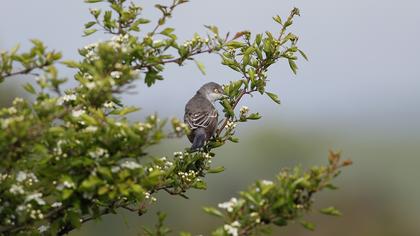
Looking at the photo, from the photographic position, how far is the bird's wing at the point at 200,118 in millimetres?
12609

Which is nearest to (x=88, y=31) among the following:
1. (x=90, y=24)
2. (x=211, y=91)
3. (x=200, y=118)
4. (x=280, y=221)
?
(x=90, y=24)

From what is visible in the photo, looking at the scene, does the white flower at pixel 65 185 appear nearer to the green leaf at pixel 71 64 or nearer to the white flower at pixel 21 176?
the white flower at pixel 21 176

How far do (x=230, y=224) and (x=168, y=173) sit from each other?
2149mm

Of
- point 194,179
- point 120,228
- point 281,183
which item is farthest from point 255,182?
point 120,228

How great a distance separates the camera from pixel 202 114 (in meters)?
13.1

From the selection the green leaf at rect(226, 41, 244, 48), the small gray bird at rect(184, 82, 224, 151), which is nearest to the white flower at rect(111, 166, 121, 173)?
the green leaf at rect(226, 41, 244, 48)

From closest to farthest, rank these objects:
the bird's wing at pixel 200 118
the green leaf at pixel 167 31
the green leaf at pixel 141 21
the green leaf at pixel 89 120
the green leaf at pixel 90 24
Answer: the green leaf at pixel 89 120
the green leaf at pixel 167 31
the green leaf at pixel 141 21
the green leaf at pixel 90 24
the bird's wing at pixel 200 118

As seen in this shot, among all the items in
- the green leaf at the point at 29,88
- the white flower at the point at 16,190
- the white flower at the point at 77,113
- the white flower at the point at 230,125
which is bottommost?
the white flower at the point at 16,190

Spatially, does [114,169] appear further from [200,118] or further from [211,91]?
[211,91]

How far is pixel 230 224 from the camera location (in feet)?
25.8

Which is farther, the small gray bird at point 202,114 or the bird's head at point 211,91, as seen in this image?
the bird's head at point 211,91

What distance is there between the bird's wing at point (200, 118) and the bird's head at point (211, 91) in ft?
0.90

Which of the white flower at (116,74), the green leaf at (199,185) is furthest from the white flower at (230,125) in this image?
the white flower at (116,74)

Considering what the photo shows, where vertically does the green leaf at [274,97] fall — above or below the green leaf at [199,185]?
above
